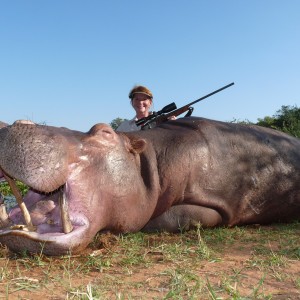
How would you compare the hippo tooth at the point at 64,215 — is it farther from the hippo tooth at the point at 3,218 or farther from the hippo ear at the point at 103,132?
the hippo ear at the point at 103,132

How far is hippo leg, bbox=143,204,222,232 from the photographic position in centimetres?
429

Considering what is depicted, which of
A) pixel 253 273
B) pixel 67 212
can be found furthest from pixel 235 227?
pixel 67 212

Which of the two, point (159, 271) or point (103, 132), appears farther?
point (103, 132)

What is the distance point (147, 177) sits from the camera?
158 inches

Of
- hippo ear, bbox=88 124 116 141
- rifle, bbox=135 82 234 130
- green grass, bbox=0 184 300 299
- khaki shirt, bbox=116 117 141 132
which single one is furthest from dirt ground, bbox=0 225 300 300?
khaki shirt, bbox=116 117 141 132

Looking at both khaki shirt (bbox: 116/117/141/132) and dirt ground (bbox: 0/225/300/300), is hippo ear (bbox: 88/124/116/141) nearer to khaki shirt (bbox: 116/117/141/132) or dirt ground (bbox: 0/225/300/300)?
dirt ground (bbox: 0/225/300/300)

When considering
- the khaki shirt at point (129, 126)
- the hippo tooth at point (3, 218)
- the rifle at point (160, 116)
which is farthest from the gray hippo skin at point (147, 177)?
the khaki shirt at point (129, 126)

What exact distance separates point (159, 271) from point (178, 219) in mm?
1415

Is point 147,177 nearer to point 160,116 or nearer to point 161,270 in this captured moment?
point 161,270

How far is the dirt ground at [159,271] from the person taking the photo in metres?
2.42

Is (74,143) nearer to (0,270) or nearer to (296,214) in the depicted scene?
(0,270)

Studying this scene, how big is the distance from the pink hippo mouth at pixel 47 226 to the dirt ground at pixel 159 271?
0.38 ft

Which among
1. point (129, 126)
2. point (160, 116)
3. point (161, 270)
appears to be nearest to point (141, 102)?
point (129, 126)

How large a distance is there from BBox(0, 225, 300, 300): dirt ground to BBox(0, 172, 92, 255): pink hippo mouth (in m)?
0.12
